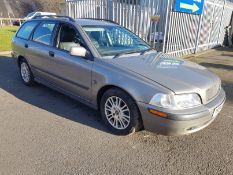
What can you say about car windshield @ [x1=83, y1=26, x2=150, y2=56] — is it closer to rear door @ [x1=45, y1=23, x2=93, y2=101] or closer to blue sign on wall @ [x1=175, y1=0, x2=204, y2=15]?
rear door @ [x1=45, y1=23, x2=93, y2=101]

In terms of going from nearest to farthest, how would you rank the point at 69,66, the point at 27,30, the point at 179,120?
the point at 179,120, the point at 69,66, the point at 27,30

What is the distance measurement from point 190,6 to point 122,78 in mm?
7145

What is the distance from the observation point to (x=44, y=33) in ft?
15.6

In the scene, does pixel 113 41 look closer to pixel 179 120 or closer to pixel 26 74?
pixel 179 120

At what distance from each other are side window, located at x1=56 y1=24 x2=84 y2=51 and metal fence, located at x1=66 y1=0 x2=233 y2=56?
15.3 feet

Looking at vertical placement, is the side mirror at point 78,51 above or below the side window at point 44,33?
below

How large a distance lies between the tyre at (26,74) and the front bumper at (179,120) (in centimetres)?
320

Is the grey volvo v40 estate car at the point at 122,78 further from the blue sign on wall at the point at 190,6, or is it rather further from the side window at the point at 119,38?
the blue sign on wall at the point at 190,6

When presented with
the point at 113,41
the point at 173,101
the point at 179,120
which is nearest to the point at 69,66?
the point at 113,41

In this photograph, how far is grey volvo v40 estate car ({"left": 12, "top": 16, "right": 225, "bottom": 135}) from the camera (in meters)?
2.99

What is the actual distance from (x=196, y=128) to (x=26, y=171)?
Answer: 2.13m

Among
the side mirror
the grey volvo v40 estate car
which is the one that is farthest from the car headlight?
the side mirror

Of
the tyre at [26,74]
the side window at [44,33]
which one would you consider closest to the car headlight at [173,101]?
the side window at [44,33]

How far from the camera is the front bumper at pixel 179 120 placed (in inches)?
114
